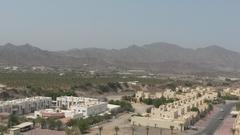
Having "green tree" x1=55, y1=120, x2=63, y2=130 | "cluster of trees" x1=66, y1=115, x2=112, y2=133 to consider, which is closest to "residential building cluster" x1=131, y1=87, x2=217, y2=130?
"cluster of trees" x1=66, y1=115, x2=112, y2=133

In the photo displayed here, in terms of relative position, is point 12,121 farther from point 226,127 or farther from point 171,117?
point 226,127

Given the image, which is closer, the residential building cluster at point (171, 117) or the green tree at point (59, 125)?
the green tree at point (59, 125)

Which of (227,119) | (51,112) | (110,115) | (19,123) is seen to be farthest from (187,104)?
(19,123)

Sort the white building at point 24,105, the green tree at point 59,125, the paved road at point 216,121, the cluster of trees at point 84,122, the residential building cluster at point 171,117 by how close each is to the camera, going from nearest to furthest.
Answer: the cluster of trees at point 84,122 < the green tree at point 59,125 < the paved road at point 216,121 < the residential building cluster at point 171,117 < the white building at point 24,105

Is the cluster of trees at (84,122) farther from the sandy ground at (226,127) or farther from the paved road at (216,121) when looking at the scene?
the sandy ground at (226,127)

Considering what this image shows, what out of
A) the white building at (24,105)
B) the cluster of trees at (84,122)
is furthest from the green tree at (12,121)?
the white building at (24,105)

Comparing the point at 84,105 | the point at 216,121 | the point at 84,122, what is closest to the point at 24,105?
the point at 84,105

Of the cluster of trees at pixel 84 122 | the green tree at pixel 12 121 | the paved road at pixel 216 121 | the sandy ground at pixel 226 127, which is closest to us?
the cluster of trees at pixel 84 122
